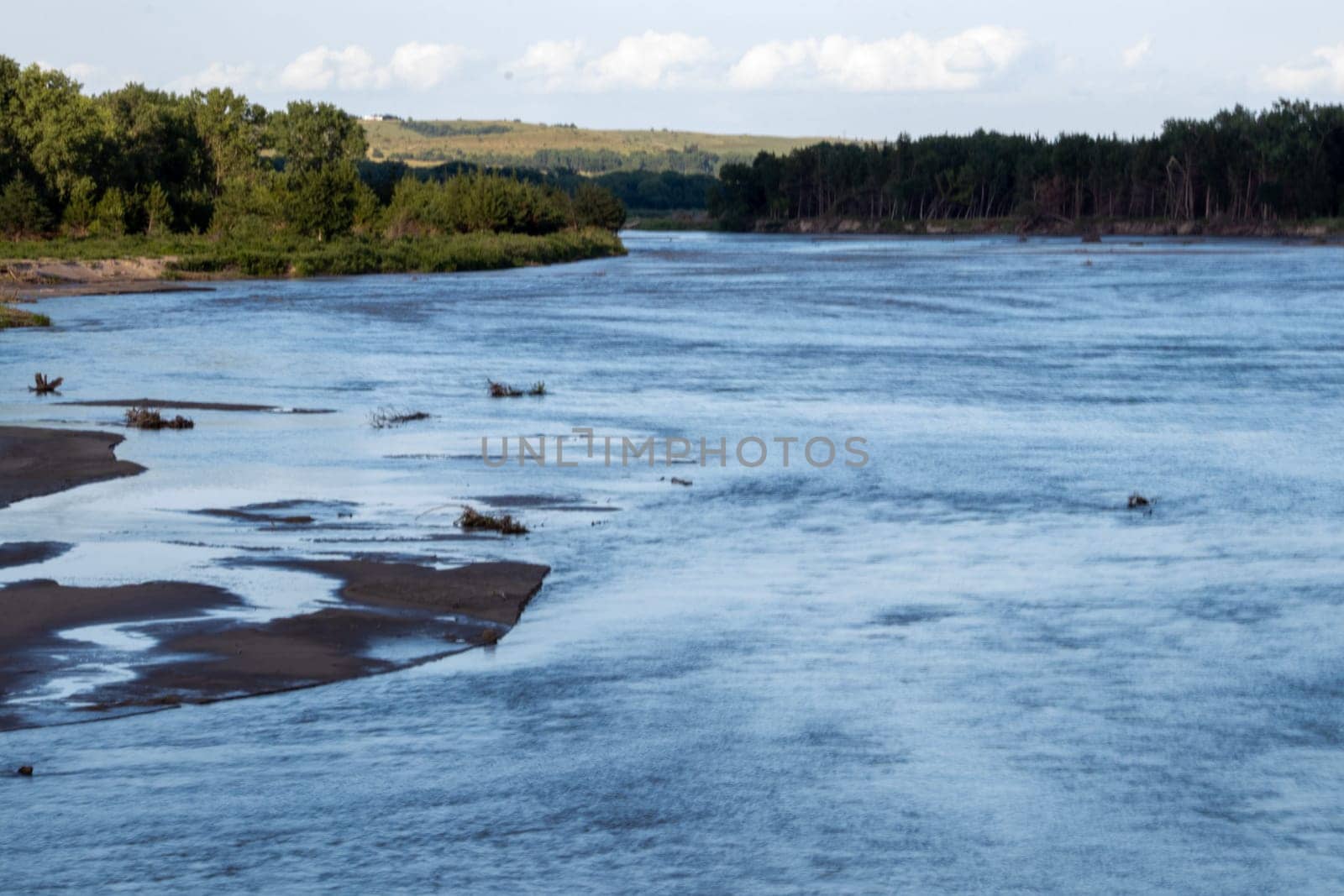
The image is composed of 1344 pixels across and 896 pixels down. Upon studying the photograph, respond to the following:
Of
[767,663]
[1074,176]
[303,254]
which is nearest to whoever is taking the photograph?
[767,663]

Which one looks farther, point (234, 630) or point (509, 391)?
point (509, 391)

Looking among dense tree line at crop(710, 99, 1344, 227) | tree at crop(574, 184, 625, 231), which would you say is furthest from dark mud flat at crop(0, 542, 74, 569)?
dense tree line at crop(710, 99, 1344, 227)

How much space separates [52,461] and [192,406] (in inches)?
290

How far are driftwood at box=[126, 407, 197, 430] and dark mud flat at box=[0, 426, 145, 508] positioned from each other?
3.33ft

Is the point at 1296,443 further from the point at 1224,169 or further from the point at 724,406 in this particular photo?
the point at 1224,169

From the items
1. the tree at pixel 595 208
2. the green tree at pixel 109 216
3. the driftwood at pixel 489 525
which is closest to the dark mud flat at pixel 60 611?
the driftwood at pixel 489 525

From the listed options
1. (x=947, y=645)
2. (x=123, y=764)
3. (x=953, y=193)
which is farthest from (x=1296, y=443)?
(x=953, y=193)

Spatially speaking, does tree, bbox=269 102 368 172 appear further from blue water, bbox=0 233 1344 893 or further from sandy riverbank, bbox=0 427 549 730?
sandy riverbank, bbox=0 427 549 730

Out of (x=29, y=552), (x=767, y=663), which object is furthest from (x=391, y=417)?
(x=767, y=663)

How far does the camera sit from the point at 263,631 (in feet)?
41.7

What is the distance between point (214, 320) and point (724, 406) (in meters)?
25.2

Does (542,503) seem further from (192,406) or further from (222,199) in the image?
(222,199)

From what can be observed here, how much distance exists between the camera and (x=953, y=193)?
179 metres

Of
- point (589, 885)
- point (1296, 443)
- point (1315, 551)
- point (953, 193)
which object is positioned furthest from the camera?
point (953, 193)
